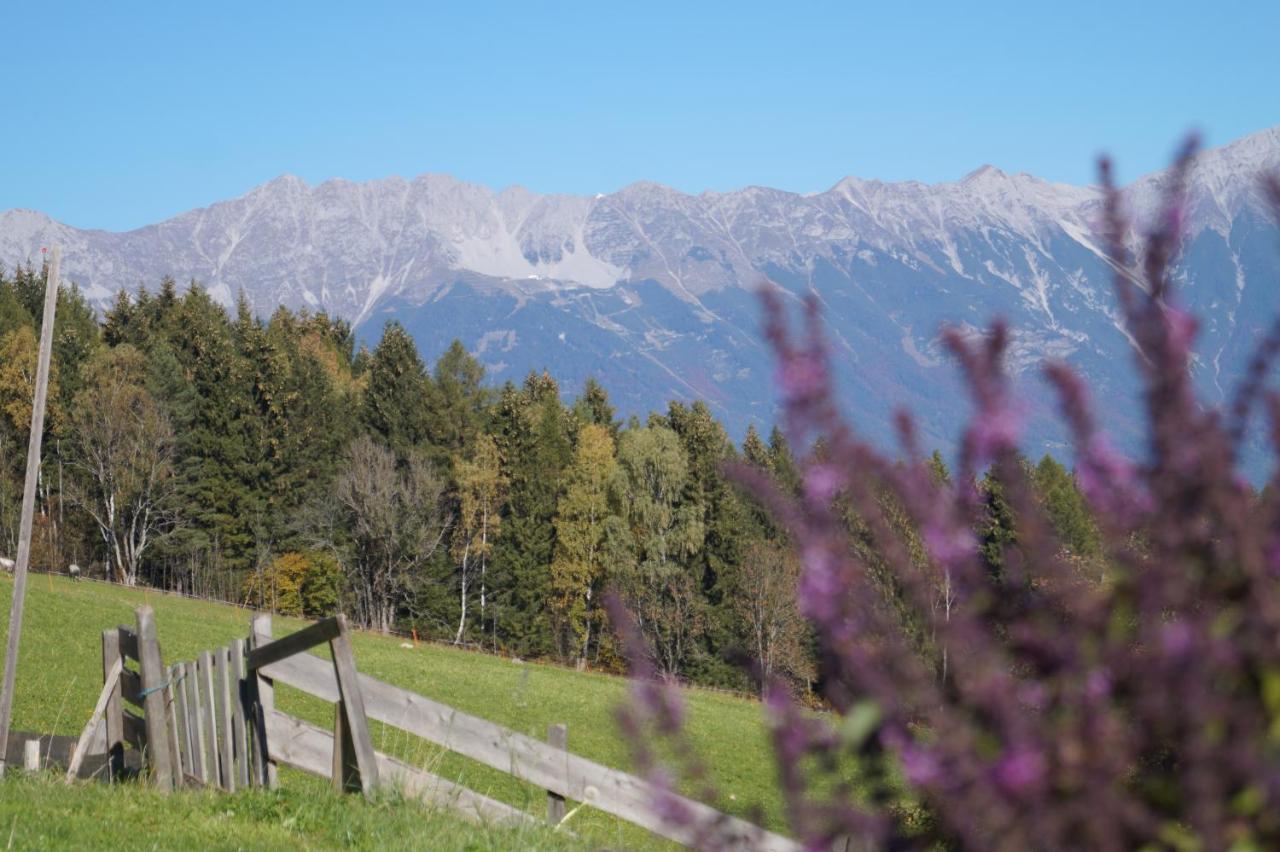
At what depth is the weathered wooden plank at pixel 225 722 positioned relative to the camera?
9.15m

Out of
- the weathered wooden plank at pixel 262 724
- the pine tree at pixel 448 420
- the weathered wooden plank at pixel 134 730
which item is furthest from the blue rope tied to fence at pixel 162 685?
the pine tree at pixel 448 420

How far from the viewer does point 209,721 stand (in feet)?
31.0

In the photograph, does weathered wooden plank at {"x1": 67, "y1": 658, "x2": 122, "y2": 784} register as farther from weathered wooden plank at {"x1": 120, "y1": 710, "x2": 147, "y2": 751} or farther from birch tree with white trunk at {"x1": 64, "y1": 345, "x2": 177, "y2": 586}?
birch tree with white trunk at {"x1": 64, "y1": 345, "x2": 177, "y2": 586}

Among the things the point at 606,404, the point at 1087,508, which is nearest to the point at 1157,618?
the point at 1087,508

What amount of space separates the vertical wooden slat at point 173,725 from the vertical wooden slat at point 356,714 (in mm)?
2354

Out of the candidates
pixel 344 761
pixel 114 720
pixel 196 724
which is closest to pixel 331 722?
pixel 114 720

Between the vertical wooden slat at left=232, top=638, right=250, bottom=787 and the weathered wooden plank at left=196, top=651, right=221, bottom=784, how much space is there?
0.83ft

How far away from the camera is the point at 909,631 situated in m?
2.36

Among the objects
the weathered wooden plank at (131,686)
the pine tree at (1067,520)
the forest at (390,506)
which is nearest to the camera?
the pine tree at (1067,520)

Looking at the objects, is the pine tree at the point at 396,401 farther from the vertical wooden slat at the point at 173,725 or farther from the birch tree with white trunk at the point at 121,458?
the vertical wooden slat at the point at 173,725

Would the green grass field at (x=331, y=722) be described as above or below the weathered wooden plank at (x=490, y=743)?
below

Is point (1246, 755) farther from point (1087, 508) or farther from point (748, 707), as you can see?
point (748, 707)

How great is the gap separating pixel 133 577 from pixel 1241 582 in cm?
7018

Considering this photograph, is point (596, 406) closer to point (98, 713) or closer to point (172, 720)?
point (98, 713)
